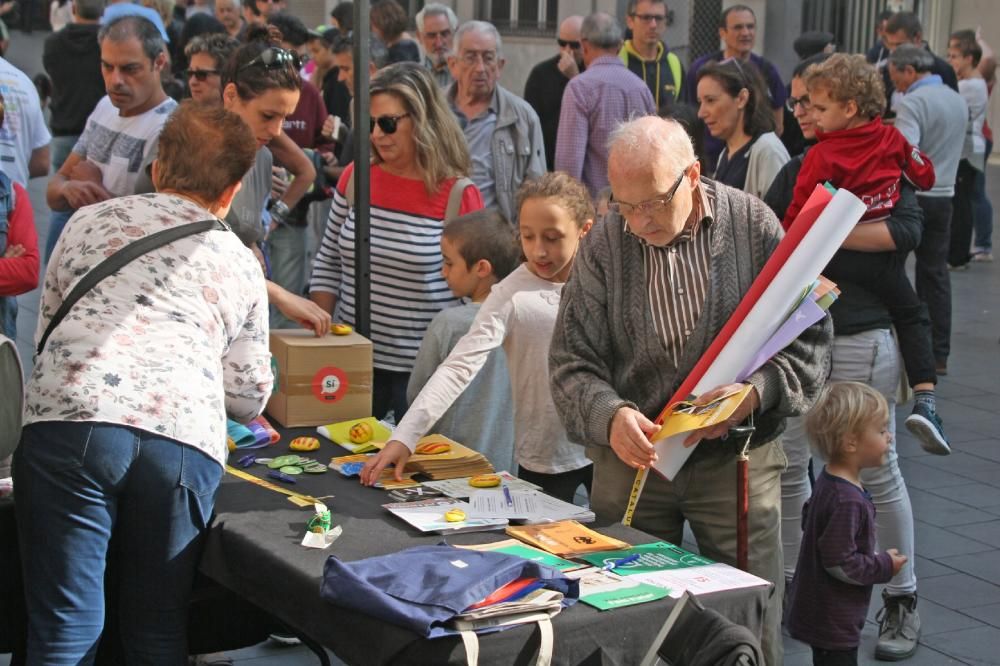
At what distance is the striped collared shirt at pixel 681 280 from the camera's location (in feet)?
10.5

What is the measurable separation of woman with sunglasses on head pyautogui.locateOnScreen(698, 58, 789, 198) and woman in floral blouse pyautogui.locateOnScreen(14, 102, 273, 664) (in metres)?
2.77

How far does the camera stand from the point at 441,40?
8.37 metres

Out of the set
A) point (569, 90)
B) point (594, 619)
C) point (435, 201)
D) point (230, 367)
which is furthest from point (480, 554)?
point (569, 90)

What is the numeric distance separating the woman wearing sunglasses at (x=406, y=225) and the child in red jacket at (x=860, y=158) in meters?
1.20

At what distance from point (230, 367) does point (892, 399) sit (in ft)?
8.01

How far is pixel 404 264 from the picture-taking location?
15.5 ft

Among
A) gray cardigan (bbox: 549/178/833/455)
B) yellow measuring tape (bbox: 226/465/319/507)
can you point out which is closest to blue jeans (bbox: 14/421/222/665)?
yellow measuring tape (bbox: 226/465/319/507)

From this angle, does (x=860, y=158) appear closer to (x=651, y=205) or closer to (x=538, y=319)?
(x=538, y=319)

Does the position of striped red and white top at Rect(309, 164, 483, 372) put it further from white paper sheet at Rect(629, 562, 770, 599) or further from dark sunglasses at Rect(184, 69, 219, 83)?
white paper sheet at Rect(629, 562, 770, 599)

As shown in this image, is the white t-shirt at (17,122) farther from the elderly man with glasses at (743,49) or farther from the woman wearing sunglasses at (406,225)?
the elderly man with glasses at (743,49)

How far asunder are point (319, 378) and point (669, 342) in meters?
1.26

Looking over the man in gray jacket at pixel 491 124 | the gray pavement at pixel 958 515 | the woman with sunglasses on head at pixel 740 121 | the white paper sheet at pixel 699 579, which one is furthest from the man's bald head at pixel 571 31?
the white paper sheet at pixel 699 579

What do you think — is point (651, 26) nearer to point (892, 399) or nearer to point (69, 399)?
point (892, 399)

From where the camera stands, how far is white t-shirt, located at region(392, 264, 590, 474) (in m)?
3.86
